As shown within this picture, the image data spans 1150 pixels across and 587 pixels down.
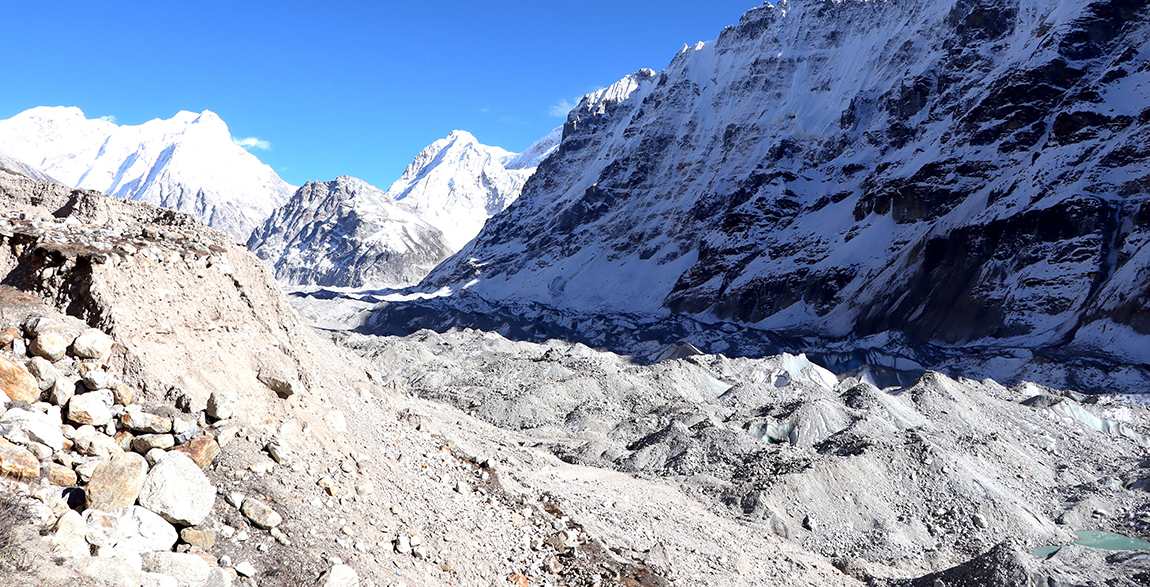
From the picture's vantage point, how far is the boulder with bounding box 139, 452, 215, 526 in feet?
22.6

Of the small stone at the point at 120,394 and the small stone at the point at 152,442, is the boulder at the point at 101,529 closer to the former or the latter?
the small stone at the point at 152,442

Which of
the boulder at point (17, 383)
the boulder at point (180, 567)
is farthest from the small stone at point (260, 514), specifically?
the boulder at point (17, 383)

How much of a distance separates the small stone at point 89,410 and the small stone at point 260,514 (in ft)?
5.71

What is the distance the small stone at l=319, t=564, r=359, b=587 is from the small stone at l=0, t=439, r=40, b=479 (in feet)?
9.55

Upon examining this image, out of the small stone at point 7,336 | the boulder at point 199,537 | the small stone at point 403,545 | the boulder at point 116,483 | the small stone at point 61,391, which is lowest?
the small stone at point 403,545

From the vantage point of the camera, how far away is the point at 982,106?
110 m

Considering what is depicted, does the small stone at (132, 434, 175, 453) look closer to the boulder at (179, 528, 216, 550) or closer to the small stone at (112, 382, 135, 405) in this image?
the small stone at (112, 382, 135, 405)

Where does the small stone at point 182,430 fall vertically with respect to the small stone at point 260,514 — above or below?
above

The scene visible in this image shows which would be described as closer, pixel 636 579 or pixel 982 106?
pixel 636 579

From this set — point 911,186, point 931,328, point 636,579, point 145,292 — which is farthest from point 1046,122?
point 145,292

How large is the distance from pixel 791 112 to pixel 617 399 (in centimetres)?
14110

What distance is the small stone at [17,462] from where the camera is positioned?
20.6 ft

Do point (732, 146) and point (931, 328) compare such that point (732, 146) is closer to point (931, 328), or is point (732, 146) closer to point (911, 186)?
point (911, 186)

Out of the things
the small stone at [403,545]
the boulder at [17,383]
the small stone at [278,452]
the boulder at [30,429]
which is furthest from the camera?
the small stone at [403,545]
